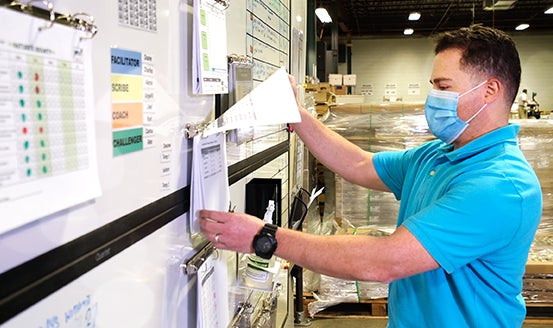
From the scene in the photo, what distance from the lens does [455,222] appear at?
1329 millimetres

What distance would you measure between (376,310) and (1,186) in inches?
157

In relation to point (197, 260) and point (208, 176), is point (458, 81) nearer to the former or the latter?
point (208, 176)

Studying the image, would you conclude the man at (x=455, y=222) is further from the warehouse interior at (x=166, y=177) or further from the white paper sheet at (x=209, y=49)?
the white paper sheet at (x=209, y=49)

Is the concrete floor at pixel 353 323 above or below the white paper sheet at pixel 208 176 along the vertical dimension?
below

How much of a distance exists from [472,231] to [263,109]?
2.24 ft

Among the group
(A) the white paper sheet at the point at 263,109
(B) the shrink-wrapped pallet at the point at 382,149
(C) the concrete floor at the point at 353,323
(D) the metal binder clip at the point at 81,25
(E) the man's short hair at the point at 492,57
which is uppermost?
(E) the man's short hair at the point at 492,57

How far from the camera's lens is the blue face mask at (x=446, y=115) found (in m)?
1.69

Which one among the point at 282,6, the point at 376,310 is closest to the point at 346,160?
the point at 282,6

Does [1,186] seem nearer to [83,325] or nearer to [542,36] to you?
[83,325]

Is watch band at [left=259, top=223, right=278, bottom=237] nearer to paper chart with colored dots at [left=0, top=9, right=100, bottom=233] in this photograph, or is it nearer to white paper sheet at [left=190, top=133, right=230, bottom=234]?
white paper sheet at [left=190, top=133, right=230, bottom=234]

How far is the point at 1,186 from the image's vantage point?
53cm

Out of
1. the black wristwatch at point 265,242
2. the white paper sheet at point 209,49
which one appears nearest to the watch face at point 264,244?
the black wristwatch at point 265,242

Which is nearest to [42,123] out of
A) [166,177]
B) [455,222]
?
[166,177]

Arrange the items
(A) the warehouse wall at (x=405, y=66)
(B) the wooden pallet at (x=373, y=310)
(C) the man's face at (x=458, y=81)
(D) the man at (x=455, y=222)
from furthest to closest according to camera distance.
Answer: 1. (A) the warehouse wall at (x=405, y=66)
2. (B) the wooden pallet at (x=373, y=310)
3. (C) the man's face at (x=458, y=81)
4. (D) the man at (x=455, y=222)
